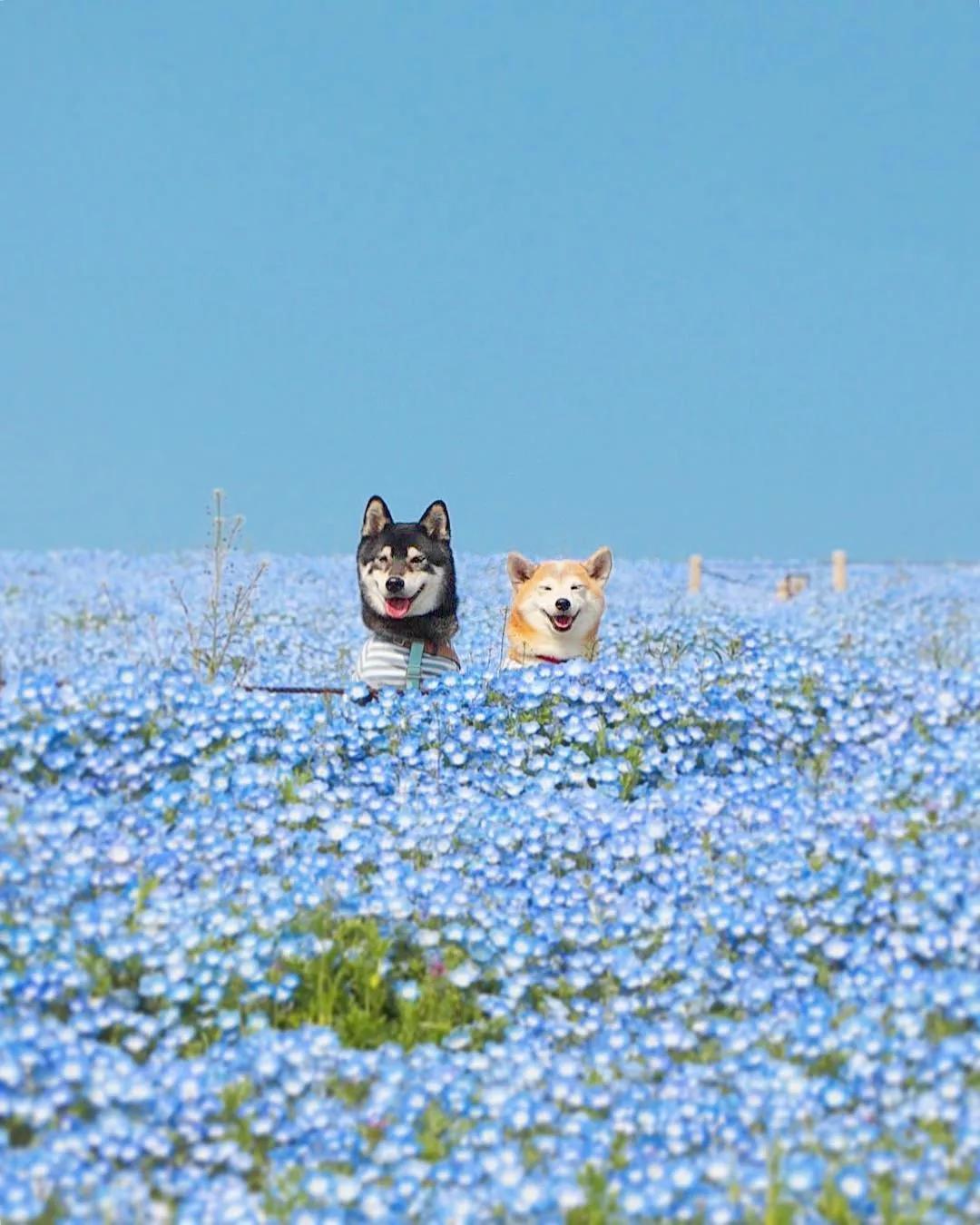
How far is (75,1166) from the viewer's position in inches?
144

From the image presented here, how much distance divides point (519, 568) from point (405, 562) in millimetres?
1064

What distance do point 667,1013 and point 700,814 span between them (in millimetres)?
1312

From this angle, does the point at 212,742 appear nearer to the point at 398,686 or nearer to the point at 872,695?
the point at 398,686

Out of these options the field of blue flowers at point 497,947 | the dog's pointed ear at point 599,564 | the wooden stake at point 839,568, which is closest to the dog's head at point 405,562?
the field of blue flowers at point 497,947

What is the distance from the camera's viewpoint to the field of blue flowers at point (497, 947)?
373 cm

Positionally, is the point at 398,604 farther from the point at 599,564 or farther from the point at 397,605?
the point at 599,564

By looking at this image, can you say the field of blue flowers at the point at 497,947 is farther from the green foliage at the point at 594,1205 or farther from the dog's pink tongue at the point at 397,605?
the dog's pink tongue at the point at 397,605

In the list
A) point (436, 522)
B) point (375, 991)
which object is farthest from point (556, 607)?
point (375, 991)

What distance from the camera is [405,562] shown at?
721cm

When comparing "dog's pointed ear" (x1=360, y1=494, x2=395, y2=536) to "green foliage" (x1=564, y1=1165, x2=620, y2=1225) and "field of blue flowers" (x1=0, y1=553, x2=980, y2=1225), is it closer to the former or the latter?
"field of blue flowers" (x1=0, y1=553, x2=980, y2=1225)

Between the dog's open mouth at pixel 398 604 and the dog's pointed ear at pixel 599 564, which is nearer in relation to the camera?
the dog's open mouth at pixel 398 604

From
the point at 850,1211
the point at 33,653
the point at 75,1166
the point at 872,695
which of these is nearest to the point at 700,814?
the point at 872,695

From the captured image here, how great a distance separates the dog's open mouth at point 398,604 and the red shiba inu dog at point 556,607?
781 mm

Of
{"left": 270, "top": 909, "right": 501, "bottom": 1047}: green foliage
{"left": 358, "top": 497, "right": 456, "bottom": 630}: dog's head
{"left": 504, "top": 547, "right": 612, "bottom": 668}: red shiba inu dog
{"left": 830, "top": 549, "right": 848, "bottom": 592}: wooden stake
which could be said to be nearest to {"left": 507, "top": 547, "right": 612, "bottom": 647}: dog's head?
{"left": 504, "top": 547, "right": 612, "bottom": 668}: red shiba inu dog
